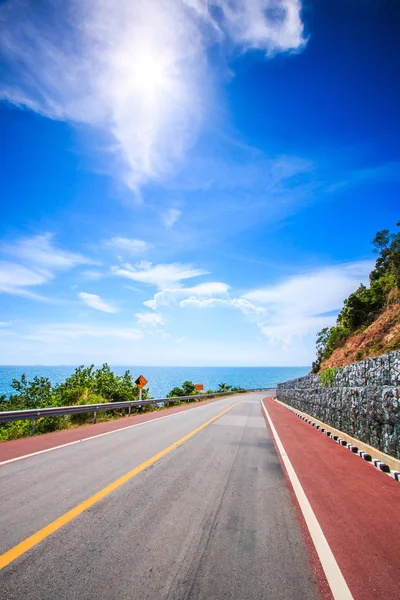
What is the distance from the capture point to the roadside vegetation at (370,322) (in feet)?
82.3

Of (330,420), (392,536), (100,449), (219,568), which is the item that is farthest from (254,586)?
(330,420)

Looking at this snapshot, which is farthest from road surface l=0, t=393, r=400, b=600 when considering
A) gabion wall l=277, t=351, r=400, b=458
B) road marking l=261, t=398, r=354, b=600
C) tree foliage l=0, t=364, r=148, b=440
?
tree foliage l=0, t=364, r=148, b=440

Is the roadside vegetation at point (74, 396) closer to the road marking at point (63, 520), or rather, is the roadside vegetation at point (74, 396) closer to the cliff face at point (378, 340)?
the road marking at point (63, 520)

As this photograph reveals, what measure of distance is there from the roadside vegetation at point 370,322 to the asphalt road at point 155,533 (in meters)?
20.8

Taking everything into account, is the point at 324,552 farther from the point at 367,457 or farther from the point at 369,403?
the point at 369,403

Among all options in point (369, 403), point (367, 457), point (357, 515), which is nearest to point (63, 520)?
point (357, 515)

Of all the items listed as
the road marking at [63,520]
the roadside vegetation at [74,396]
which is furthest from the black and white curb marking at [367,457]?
the roadside vegetation at [74,396]

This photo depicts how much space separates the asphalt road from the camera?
8.52ft

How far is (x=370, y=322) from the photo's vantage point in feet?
109

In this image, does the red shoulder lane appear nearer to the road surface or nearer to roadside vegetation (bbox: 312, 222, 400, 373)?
the road surface

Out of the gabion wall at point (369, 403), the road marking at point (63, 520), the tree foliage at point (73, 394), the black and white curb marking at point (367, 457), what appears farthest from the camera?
the tree foliage at point (73, 394)

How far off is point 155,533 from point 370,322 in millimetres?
35784

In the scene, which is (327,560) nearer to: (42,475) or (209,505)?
(209,505)

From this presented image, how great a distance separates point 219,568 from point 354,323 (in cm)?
3868
